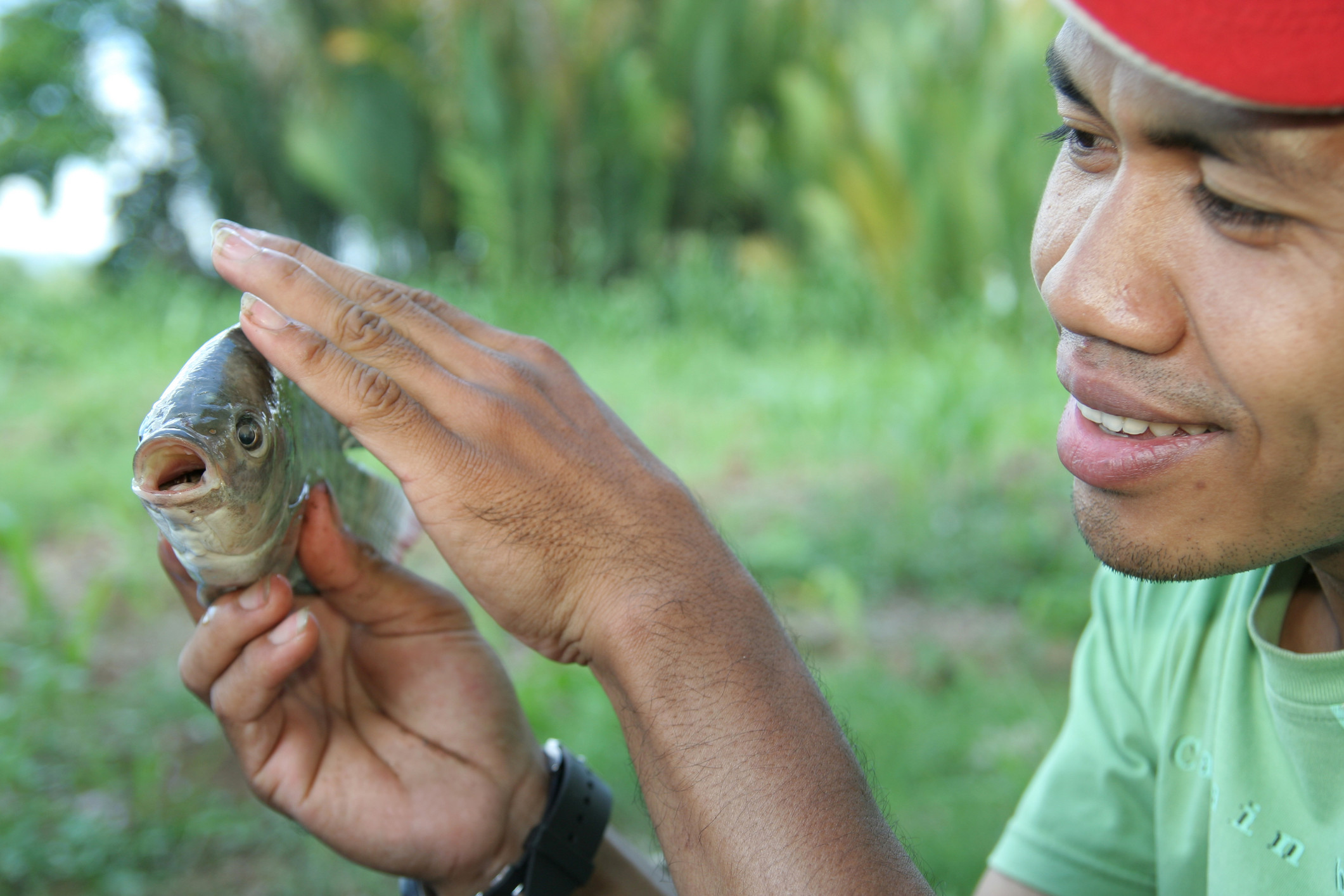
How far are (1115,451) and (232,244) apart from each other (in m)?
0.99

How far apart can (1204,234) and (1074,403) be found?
0.88 feet

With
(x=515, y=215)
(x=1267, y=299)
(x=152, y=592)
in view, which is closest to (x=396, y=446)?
(x=1267, y=299)

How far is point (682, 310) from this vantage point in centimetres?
835

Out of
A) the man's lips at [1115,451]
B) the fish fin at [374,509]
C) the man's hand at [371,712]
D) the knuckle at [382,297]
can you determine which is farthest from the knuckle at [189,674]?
the man's lips at [1115,451]

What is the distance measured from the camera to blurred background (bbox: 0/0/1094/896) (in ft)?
9.91

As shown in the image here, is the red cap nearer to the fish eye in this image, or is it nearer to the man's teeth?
the man's teeth

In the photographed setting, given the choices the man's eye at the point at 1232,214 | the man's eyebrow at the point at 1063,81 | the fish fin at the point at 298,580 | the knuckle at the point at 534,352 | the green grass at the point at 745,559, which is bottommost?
the green grass at the point at 745,559

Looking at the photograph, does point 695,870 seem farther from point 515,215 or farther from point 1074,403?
point 515,215

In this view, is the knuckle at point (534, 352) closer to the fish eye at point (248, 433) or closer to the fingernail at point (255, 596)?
the fish eye at point (248, 433)

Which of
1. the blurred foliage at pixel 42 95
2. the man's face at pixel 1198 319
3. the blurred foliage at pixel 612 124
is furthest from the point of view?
the blurred foliage at pixel 42 95

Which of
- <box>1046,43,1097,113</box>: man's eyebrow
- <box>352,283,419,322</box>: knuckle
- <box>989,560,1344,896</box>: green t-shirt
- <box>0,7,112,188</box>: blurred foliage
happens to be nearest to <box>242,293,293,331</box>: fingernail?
<box>352,283,419,322</box>: knuckle

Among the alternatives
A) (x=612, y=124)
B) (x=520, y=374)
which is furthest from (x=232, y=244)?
(x=612, y=124)

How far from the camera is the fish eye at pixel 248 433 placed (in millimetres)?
1247

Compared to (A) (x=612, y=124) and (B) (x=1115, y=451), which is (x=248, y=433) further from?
(A) (x=612, y=124)
